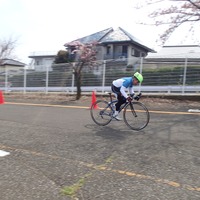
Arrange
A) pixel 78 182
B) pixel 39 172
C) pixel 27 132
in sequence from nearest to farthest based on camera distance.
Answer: pixel 78 182, pixel 39 172, pixel 27 132

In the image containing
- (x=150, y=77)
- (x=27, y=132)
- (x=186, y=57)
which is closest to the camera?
(x=27, y=132)

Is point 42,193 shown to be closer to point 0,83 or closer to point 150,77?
point 150,77

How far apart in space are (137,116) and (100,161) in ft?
8.46

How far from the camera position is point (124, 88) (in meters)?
7.23

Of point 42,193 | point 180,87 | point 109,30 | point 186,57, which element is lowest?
point 42,193

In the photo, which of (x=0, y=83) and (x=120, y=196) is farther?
(x=0, y=83)

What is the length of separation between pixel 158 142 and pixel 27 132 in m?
3.37

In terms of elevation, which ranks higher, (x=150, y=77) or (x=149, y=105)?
(x=150, y=77)

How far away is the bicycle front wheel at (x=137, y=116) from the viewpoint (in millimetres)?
7117

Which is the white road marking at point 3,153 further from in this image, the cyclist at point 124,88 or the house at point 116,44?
the house at point 116,44

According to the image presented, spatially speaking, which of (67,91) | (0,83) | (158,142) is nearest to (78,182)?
(158,142)

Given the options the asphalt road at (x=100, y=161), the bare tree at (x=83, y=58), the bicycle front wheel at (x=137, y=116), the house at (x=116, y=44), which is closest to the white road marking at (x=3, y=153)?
the asphalt road at (x=100, y=161)

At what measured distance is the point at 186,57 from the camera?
40.8 ft

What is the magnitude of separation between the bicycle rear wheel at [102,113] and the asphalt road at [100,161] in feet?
0.67
